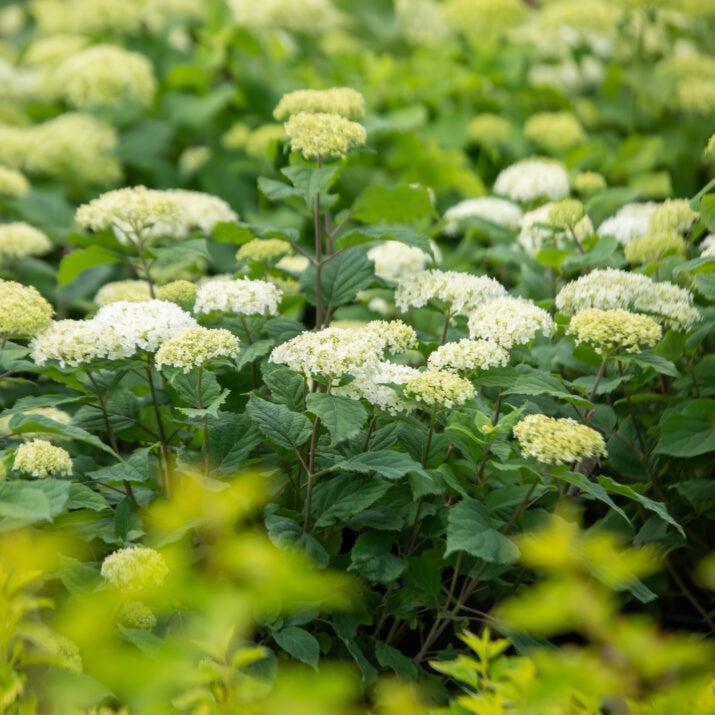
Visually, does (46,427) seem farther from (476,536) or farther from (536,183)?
(536,183)

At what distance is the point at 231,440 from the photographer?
176 centimetres

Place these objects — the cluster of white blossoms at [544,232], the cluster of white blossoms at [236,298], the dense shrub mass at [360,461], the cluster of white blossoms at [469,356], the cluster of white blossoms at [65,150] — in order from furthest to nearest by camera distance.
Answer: the cluster of white blossoms at [65,150]
the cluster of white blossoms at [544,232]
the cluster of white blossoms at [236,298]
the cluster of white blossoms at [469,356]
the dense shrub mass at [360,461]

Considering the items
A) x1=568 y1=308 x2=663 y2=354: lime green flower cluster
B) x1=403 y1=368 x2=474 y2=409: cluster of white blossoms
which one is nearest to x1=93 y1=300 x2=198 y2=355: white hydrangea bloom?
x1=403 y1=368 x2=474 y2=409: cluster of white blossoms

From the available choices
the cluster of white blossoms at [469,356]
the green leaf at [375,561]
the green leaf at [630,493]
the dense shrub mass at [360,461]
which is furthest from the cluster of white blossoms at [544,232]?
the green leaf at [375,561]

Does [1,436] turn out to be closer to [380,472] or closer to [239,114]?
[380,472]

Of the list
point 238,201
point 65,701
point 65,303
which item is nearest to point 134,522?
point 65,701

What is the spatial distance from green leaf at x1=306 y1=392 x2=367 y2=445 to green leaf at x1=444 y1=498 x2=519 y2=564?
191mm

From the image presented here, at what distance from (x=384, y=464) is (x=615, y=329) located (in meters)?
0.42

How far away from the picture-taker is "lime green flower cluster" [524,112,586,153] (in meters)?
3.52

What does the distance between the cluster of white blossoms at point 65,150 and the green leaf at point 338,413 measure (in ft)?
6.86

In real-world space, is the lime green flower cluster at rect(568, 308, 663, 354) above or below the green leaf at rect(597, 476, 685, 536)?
above

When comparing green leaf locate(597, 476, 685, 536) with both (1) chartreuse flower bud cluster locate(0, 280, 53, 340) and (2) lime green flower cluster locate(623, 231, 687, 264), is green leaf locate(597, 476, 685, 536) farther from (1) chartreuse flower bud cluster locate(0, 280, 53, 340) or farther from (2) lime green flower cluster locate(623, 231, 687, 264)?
(1) chartreuse flower bud cluster locate(0, 280, 53, 340)

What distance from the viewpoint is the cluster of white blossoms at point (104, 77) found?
3453 millimetres

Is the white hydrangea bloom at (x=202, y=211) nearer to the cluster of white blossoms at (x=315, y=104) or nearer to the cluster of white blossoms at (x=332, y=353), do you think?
the cluster of white blossoms at (x=315, y=104)
